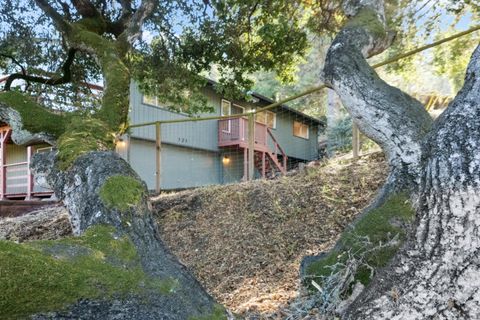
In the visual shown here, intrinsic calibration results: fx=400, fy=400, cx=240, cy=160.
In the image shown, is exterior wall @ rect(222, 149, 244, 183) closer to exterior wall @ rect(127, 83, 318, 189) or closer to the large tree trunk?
exterior wall @ rect(127, 83, 318, 189)

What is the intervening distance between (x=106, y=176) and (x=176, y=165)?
11989 millimetres

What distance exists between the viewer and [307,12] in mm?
8602

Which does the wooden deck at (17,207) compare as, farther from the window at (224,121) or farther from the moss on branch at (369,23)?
the moss on branch at (369,23)

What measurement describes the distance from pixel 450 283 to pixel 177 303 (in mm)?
1186

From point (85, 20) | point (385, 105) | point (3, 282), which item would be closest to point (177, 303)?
point (3, 282)

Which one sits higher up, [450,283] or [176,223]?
[450,283]

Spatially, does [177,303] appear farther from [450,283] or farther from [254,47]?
[254,47]

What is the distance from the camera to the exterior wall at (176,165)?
1327 centimetres

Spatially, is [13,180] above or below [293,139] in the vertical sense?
below

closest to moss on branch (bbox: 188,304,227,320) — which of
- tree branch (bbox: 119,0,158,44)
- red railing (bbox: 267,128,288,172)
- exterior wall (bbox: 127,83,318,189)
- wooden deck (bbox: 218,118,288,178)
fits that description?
tree branch (bbox: 119,0,158,44)

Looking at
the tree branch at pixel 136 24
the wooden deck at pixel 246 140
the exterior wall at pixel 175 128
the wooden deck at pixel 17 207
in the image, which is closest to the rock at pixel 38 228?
the wooden deck at pixel 17 207

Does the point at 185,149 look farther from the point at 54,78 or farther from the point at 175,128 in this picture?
the point at 54,78

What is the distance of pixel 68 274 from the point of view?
1603 mm

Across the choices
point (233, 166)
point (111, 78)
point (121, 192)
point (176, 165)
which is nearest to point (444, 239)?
point (121, 192)
